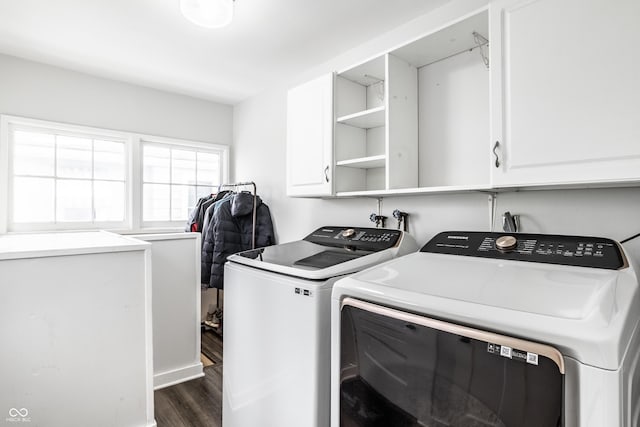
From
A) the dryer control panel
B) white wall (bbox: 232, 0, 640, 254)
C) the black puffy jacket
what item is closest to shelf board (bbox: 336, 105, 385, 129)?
white wall (bbox: 232, 0, 640, 254)

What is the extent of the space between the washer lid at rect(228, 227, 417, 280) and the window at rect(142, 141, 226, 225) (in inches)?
80.1

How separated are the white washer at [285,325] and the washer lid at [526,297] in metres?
0.23

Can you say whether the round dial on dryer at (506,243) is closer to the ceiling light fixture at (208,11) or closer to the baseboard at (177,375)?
the ceiling light fixture at (208,11)

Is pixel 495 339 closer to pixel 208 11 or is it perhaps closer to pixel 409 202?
pixel 409 202

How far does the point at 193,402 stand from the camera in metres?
2.14

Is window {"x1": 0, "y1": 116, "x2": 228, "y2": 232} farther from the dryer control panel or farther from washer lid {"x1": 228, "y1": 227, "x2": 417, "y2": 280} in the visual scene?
the dryer control panel

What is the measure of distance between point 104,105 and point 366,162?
256 cm

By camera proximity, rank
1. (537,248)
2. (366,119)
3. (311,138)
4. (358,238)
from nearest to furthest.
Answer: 1. (537,248)
2. (358,238)
3. (366,119)
4. (311,138)

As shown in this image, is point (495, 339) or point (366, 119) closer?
point (495, 339)

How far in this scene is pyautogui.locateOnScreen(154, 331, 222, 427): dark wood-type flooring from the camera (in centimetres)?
196

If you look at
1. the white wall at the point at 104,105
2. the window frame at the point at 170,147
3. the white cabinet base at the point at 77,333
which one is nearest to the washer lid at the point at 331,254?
the white cabinet base at the point at 77,333

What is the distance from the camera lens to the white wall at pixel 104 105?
2.58 m

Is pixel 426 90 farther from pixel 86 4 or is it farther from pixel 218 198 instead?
pixel 218 198

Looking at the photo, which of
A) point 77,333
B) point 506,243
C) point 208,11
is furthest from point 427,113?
point 77,333
